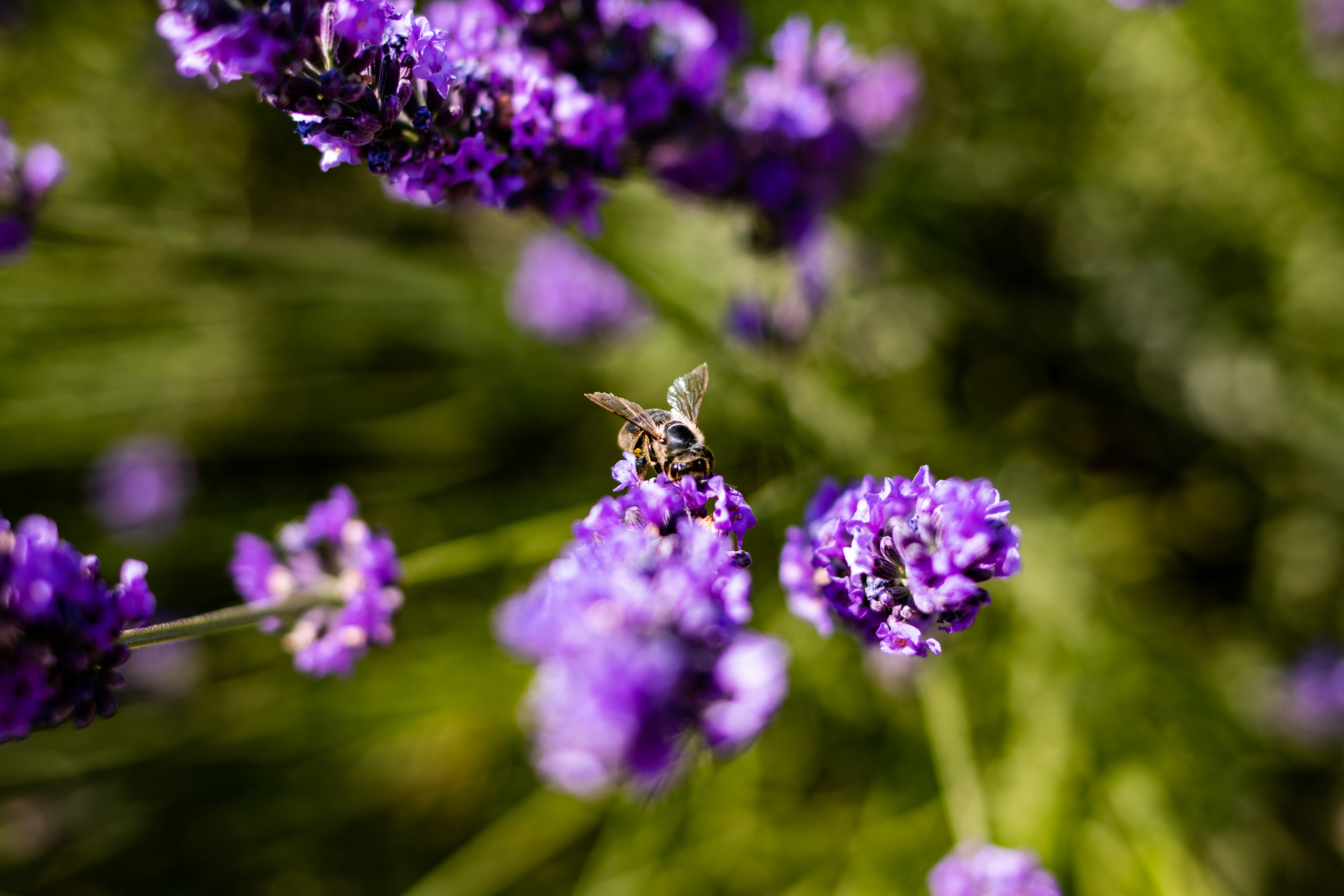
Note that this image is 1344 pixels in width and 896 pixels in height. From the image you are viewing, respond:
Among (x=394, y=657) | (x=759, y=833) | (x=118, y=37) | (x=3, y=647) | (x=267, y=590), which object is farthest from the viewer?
(x=118, y=37)

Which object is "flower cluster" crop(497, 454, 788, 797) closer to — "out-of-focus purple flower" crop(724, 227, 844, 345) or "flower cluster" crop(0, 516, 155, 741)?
"flower cluster" crop(0, 516, 155, 741)

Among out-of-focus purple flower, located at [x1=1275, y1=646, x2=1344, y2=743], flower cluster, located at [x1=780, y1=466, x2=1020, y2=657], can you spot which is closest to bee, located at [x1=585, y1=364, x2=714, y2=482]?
flower cluster, located at [x1=780, y1=466, x2=1020, y2=657]

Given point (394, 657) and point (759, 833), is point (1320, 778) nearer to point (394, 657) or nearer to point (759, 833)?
point (759, 833)

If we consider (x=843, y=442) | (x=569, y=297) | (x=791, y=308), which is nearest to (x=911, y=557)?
(x=843, y=442)

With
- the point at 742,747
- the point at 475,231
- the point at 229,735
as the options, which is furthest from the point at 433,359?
the point at 742,747

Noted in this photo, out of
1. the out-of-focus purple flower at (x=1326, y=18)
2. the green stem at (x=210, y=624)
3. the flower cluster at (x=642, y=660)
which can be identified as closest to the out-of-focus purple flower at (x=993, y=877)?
the flower cluster at (x=642, y=660)

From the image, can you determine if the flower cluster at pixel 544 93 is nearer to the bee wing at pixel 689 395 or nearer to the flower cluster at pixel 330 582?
the bee wing at pixel 689 395
